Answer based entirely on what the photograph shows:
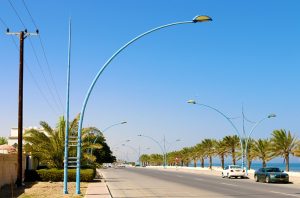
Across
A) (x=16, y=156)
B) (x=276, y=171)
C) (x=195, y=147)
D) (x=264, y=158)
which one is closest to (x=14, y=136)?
(x=16, y=156)

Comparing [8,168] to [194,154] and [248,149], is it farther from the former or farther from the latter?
[194,154]

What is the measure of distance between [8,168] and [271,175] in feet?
64.6

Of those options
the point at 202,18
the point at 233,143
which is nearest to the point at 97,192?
the point at 202,18

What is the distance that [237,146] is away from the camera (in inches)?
3433

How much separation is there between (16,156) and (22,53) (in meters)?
6.84

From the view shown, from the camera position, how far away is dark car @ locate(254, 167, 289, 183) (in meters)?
36.9

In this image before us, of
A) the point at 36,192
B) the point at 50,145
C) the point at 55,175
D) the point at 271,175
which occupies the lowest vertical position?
the point at 36,192

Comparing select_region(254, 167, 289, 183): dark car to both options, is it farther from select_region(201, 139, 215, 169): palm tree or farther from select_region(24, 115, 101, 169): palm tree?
select_region(201, 139, 215, 169): palm tree

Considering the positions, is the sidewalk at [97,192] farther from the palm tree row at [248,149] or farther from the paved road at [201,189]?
the palm tree row at [248,149]

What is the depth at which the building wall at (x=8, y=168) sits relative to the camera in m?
26.9

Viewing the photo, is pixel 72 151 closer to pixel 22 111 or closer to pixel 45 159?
pixel 45 159

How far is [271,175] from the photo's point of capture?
3731 centimetres

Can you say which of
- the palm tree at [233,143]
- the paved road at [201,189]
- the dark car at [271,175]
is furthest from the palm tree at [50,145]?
the palm tree at [233,143]

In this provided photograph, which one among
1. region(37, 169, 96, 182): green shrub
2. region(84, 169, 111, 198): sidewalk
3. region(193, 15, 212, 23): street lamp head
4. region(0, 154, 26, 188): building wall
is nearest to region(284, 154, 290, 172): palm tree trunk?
region(37, 169, 96, 182): green shrub
